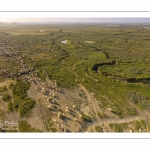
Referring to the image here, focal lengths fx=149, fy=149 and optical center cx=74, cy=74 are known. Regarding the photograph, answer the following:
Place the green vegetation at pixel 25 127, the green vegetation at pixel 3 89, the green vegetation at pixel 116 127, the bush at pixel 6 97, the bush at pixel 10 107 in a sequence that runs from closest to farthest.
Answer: the green vegetation at pixel 25 127, the green vegetation at pixel 116 127, the bush at pixel 10 107, the bush at pixel 6 97, the green vegetation at pixel 3 89

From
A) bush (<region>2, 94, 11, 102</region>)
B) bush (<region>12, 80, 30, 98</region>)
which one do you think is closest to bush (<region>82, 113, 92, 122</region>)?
bush (<region>12, 80, 30, 98</region>)

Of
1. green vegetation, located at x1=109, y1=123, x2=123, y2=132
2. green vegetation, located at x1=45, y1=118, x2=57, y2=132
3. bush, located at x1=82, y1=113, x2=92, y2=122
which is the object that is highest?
bush, located at x1=82, y1=113, x2=92, y2=122

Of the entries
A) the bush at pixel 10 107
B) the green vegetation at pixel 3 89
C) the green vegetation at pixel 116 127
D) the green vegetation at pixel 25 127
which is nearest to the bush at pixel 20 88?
the green vegetation at pixel 3 89

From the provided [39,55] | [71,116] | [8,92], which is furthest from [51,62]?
[71,116]

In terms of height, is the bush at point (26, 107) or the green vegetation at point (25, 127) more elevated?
the bush at point (26, 107)

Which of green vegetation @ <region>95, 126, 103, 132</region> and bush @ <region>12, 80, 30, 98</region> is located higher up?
bush @ <region>12, 80, 30, 98</region>

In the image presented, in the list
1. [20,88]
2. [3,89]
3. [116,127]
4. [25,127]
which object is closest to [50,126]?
[25,127]

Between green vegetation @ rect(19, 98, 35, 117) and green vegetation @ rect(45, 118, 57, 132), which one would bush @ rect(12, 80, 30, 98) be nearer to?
green vegetation @ rect(19, 98, 35, 117)

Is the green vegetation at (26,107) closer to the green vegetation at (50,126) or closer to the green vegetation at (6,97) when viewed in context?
the green vegetation at (6,97)

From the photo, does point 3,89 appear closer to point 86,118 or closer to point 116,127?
point 86,118

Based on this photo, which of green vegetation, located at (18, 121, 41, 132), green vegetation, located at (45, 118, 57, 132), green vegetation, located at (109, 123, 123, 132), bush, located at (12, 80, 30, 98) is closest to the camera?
green vegetation, located at (18, 121, 41, 132)
